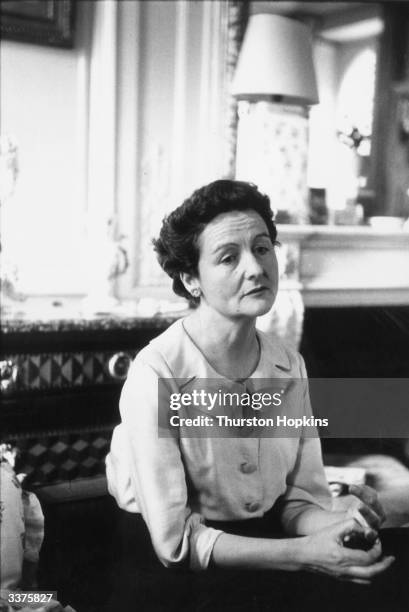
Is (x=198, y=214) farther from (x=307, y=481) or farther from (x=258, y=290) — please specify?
(x=307, y=481)

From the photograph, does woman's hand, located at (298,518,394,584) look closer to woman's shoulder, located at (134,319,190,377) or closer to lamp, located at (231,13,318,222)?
woman's shoulder, located at (134,319,190,377)

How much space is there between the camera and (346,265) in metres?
1.34

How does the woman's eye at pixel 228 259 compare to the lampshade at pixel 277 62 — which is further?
the lampshade at pixel 277 62

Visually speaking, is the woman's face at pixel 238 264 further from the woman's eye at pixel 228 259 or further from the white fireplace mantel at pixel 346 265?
the white fireplace mantel at pixel 346 265

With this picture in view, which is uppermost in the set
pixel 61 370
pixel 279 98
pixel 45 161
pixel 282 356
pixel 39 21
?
pixel 39 21

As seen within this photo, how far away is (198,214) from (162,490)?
321mm

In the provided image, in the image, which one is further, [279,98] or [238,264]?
[279,98]

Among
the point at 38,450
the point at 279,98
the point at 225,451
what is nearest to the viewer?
the point at 225,451

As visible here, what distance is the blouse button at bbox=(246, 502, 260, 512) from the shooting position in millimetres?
948

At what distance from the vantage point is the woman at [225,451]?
867mm

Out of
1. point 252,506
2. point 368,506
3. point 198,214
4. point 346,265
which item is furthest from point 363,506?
point 346,265

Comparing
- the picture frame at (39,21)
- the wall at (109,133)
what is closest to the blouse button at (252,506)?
the wall at (109,133)

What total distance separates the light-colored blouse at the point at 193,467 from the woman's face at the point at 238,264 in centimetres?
8

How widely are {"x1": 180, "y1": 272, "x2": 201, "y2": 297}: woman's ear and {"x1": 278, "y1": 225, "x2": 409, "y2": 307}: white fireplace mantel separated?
25 centimetres
